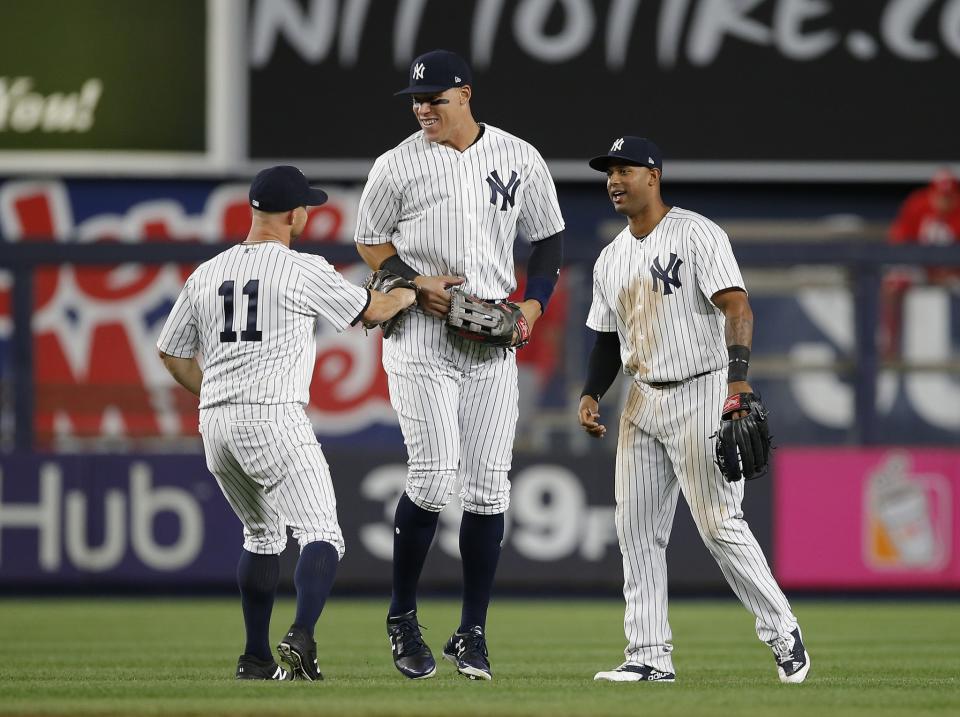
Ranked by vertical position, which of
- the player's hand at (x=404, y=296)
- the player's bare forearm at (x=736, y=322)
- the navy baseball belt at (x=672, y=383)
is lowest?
the navy baseball belt at (x=672, y=383)

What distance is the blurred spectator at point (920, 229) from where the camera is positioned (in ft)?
33.3

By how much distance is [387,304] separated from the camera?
5.59m

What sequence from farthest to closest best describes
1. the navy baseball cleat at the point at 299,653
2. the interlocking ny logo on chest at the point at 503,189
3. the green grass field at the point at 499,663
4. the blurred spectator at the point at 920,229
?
→ the blurred spectator at the point at 920,229
the interlocking ny logo on chest at the point at 503,189
the navy baseball cleat at the point at 299,653
the green grass field at the point at 499,663

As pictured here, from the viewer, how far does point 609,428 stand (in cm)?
1002

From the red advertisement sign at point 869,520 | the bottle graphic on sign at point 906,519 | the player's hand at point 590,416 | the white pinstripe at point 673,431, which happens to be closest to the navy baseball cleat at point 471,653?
the white pinstripe at point 673,431

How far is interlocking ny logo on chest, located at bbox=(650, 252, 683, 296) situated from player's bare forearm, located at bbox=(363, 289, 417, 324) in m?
0.79

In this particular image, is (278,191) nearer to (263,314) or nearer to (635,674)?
(263,314)

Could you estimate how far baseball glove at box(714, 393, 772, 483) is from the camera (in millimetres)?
5465

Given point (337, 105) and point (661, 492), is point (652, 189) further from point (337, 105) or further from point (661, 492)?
point (337, 105)

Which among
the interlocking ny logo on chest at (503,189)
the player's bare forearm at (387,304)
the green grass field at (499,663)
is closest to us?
the green grass field at (499,663)

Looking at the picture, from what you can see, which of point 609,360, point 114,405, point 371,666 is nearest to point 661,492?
point 609,360

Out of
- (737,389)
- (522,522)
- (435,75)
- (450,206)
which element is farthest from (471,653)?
(522,522)

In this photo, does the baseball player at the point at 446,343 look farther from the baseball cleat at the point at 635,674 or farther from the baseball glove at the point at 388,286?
the baseball cleat at the point at 635,674

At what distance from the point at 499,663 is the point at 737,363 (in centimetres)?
179
